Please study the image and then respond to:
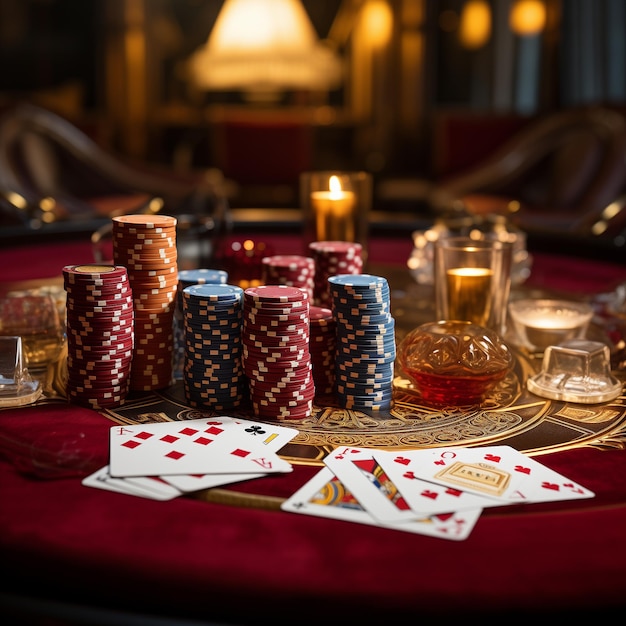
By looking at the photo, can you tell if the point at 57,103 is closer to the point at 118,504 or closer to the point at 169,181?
the point at 169,181

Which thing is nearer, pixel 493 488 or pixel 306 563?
pixel 306 563

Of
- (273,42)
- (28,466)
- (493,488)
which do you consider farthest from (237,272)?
(273,42)

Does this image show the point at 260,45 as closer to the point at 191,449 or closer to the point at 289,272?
the point at 289,272

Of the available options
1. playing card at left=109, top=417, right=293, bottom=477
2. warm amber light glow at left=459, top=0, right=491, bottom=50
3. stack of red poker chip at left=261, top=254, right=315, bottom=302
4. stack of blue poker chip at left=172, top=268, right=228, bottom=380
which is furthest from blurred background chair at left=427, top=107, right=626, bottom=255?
playing card at left=109, top=417, right=293, bottom=477

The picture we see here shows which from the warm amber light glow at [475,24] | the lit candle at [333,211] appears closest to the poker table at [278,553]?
the lit candle at [333,211]

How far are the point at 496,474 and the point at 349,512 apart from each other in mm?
220

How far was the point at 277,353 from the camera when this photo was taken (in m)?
1.28

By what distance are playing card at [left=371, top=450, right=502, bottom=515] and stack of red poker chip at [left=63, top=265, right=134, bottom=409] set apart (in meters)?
0.46

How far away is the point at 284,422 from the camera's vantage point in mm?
1291

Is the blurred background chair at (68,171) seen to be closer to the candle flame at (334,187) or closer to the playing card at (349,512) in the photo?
the candle flame at (334,187)

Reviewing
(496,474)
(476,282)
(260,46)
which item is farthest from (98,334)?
(260,46)

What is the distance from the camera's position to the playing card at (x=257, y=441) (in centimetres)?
105

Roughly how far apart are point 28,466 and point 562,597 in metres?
0.68

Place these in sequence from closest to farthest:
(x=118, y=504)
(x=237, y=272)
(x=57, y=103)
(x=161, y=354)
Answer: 1. (x=118, y=504)
2. (x=161, y=354)
3. (x=237, y=272)
4. (x=57, y=103)
